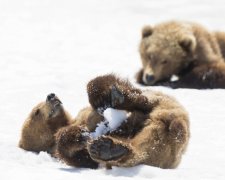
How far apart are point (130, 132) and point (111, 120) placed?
20cm

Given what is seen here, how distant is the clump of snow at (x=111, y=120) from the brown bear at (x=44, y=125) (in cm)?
141

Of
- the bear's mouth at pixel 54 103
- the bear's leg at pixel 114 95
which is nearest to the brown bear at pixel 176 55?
the bear's mouth at pixel 54 103

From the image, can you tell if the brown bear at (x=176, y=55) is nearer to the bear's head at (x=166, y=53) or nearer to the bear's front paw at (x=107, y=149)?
the bear's head at (x=166, y=53)

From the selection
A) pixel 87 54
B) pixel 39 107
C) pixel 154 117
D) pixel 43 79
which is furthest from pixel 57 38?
pixel 154 117

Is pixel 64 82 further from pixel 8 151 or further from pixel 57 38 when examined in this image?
pixel 57 38

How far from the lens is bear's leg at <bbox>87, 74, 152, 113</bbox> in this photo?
6.14m

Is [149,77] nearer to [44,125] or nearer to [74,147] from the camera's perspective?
[44,125]

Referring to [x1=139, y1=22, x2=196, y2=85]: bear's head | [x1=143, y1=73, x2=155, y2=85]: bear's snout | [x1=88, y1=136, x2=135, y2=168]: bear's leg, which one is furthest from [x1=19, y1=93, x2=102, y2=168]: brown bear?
[x1=139, y1=22, x2=196, y2=85]: bear's head

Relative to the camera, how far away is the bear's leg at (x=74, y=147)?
20.8ft

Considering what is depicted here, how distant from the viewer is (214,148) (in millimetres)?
7809

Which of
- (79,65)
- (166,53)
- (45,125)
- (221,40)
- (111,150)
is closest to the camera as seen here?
(111,150)

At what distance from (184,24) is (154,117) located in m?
7.67

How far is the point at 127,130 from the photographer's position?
6.20 meters

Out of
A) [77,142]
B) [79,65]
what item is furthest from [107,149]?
[79,65]
